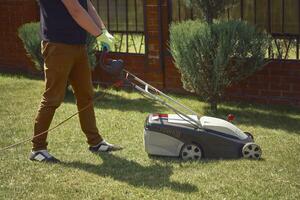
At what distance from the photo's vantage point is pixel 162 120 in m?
5.80

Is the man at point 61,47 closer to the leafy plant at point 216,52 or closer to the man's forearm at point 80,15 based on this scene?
the man's forearm at point 80,15

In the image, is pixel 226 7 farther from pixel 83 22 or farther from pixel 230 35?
pixel 83 22

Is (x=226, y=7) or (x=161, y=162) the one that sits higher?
(x=226, y=7)

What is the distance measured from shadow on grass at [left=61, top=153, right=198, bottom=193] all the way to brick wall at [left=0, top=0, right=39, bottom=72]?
6065 millimetres

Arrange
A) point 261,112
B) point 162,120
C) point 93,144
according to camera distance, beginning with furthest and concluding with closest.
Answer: point 261,112
point 93,144
point 162,120

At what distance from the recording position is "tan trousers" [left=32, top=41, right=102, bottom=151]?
5.67 metres

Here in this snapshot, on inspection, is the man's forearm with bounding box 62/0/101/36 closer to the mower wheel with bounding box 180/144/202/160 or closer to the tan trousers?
the tan trousers

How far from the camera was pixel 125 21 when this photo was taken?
9.94 meters

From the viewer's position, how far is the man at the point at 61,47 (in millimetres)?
5492

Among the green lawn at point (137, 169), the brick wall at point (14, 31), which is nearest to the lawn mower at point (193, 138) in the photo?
the green lawn at point (137, 169)

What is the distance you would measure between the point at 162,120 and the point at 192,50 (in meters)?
2.11

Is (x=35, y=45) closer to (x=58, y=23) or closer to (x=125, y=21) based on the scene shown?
(x=125, y=21)

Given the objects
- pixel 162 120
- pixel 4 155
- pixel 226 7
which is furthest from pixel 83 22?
pixel 226 7

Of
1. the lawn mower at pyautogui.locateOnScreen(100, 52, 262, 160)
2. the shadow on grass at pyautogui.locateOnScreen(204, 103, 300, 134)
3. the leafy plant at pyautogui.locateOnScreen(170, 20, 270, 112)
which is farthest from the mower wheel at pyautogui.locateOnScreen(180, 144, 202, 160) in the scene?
the leafy plant at pyautogui.locateOnScreen(170, 20, 270, 112)
